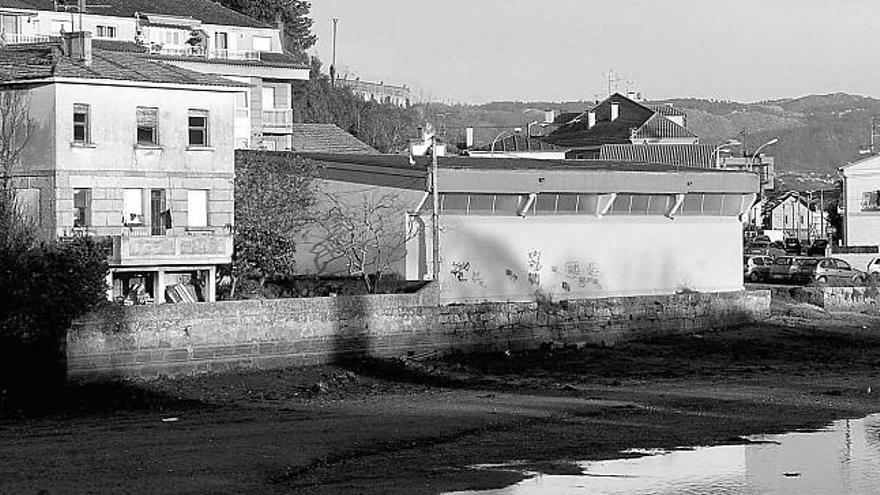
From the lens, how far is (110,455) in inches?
1076

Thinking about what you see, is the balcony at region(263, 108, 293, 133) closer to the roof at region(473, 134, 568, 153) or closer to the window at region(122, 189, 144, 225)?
the window at region(122, 189, 144, 225)

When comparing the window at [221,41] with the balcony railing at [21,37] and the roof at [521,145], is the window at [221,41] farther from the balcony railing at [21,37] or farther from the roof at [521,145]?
the roof at [521,145]

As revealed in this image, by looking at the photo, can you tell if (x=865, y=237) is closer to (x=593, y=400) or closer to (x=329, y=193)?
(x=329, y=193)

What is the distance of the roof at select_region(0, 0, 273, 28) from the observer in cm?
7881

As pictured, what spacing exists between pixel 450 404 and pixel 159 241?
13.3 meters

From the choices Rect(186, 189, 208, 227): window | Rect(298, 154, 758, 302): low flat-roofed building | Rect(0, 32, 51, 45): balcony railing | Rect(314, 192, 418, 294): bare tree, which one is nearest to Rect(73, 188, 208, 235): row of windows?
Rect(186, 189, 208, 227): window

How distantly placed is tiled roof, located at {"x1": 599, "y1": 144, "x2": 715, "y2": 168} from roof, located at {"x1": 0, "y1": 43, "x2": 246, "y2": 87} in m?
71.2

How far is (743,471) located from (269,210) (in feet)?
91.4

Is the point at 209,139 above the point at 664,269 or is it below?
above

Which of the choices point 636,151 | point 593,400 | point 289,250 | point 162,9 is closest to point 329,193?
point 289,250

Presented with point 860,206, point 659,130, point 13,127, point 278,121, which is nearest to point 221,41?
point 278,121

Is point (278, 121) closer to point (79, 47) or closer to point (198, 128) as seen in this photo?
point (198, 128)

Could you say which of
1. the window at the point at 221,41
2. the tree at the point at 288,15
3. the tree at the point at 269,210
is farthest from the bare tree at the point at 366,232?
the tree at the point at 288,15

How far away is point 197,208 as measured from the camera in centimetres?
4934
